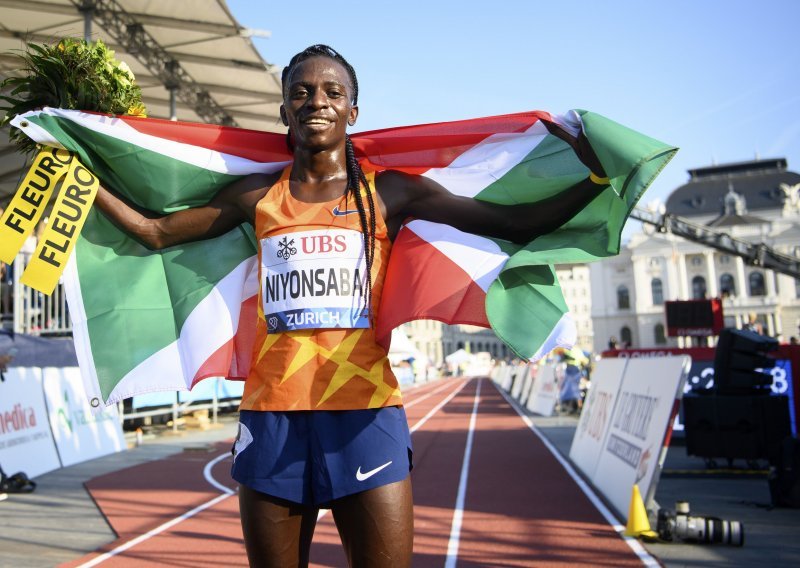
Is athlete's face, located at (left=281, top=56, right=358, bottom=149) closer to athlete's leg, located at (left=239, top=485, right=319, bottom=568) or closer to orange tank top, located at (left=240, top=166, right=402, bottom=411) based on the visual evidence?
orange tank top, located at (left=240, top=166, right=402, bottom=411)

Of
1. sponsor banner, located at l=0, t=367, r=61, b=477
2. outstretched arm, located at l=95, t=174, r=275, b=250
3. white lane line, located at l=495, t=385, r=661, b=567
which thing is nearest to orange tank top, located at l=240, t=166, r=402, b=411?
outstretched arm, located at l=95, t=174, r=275, b=250

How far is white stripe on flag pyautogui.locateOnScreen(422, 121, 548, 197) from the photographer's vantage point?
2934mm

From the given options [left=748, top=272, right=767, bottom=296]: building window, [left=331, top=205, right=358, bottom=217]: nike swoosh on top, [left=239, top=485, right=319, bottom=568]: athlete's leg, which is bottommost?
[left=239, top=485, right=319, bottom=568]: athlete's leg

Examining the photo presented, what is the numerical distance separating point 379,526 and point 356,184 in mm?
1097

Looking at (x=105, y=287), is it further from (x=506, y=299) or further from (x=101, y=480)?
(x=101, y=480)

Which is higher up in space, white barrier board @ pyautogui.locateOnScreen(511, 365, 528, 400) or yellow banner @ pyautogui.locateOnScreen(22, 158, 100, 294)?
yellow banner @ pyautogui.locateOnScreen(22, 158, 100, 294)

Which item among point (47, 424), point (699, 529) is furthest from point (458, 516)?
point (47, 424)

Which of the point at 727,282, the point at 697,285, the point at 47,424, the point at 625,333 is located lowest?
the point at 47,424

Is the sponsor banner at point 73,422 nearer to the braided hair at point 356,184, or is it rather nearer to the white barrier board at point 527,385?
the braided hair at point 356,184

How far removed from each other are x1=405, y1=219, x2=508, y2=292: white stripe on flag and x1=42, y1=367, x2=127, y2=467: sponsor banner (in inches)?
396

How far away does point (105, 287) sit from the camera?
9.58ft

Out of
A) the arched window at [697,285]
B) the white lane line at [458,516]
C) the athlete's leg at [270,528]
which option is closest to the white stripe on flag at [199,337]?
the athlete's leg at [270,528]

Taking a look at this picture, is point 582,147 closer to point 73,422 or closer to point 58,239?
point 58,239

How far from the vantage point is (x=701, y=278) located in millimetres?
96312
